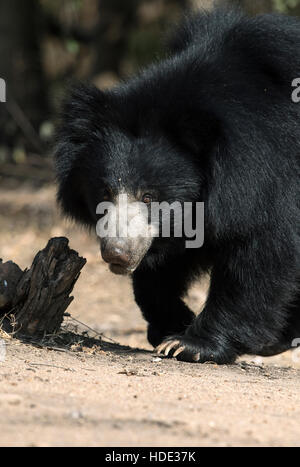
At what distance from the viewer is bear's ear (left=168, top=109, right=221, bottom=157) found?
14.2 ft

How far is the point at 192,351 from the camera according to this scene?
4.60 metres

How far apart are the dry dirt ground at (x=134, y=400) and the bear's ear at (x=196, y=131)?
1.19 metres

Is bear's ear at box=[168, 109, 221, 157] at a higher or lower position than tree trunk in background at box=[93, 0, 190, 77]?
lower

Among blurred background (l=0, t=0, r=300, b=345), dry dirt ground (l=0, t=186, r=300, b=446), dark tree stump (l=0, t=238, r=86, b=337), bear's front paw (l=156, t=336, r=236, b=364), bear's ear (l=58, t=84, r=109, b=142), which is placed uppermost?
blurred background (l=0, t=0, r=300, b=345)

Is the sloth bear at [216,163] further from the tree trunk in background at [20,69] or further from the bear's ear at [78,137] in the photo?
the tree trunk in background at [20,69]

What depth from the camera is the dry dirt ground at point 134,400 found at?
2746mm

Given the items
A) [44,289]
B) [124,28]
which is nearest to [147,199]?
[44,289]

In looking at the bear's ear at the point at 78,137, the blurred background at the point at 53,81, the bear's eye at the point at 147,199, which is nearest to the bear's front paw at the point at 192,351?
the bear's eye at the point at 147,199

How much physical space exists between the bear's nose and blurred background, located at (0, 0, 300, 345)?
341 centimetres

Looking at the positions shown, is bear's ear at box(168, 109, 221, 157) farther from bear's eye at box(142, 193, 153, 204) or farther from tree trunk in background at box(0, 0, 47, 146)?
tree trunk in background at box(0, 0, 47, 146)

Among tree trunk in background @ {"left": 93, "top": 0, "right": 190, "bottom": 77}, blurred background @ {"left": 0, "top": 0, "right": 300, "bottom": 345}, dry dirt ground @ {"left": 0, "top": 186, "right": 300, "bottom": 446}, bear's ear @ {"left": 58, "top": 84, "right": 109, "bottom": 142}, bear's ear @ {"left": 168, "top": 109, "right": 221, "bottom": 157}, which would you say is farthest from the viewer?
tree trunk in background @ {"left": 93, "top": 0, "right": 190, "bottom": 77}

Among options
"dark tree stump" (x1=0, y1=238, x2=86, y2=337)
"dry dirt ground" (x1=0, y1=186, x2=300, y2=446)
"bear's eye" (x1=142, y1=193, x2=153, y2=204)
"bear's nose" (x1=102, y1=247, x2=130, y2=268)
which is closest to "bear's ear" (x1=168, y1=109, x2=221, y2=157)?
"bear's eye" (x1=142, y1=193, x2=153, y2=204)

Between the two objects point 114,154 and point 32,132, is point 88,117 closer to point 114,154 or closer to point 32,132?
point 114,154

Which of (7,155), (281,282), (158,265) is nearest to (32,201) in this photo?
(7,155)
